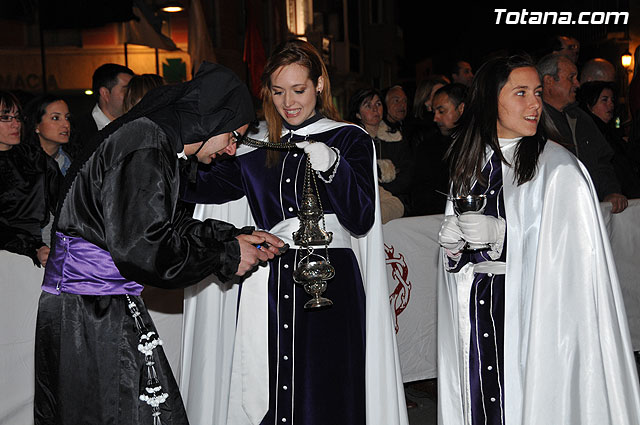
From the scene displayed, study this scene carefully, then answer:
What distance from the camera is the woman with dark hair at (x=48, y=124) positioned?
17.4ft

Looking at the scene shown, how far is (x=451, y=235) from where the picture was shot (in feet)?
11.9

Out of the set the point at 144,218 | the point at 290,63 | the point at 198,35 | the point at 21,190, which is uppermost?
the point at 198,35

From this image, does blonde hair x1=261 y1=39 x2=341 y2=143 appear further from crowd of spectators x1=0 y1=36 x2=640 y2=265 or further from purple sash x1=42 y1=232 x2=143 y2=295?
purple sash x1=42 y1=232 x2=143 y2=295

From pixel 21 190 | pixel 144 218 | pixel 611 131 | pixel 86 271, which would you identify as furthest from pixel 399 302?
pixel 144 218

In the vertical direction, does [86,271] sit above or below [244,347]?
above

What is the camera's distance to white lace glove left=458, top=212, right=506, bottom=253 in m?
3.44

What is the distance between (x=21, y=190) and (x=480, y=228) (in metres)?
2.98

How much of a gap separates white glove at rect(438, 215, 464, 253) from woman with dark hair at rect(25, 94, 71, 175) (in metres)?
2.94

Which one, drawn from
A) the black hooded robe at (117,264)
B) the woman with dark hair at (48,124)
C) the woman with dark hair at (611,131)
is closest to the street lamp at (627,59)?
the woman with dark hair at (611,131)

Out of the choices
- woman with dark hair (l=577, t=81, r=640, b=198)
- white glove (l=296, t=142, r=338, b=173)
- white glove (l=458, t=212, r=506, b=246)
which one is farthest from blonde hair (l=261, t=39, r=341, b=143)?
woman with dark hair (l=577, t=81, r=640, b=198)

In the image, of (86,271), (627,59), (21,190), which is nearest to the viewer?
(86,271)

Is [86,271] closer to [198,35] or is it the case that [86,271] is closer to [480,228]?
[480,228]

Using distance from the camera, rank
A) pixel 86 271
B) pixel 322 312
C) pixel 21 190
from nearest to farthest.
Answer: pixel 86 271 → pixel 322 312 → pixel 21 190

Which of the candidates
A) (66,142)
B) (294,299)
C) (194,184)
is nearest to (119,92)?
(66,142)
